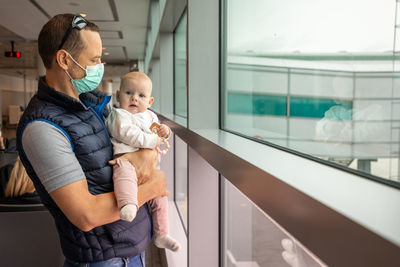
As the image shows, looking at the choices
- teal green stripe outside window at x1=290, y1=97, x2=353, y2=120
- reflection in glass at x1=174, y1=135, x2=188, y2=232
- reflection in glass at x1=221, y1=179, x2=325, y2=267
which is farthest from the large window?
reflection in glass at x1=174, y1=135, x2=188, y2=232

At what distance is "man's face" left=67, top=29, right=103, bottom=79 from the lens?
4.90 ft

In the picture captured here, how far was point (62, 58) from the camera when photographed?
1465 mm

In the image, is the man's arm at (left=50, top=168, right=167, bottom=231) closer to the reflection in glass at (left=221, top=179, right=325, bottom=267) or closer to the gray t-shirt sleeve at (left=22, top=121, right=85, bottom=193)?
the gray t-shirt sleeve at (left=22, top=121, right=85, bottom=193)

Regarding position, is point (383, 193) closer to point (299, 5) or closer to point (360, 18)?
point (360, 18)

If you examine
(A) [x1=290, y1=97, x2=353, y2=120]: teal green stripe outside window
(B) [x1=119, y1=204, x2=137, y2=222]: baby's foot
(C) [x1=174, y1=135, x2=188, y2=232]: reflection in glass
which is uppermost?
(A) [x1=290, y1=97, x2=353, y2=120]: teal green stripe outside window

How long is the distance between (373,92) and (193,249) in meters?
2.21

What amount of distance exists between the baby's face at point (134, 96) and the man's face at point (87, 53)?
0.67m

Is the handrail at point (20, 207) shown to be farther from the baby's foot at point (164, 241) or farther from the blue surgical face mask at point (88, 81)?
the blue surgical face mask at point (88, 81)

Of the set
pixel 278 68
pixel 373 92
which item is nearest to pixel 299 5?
pixel 278 68

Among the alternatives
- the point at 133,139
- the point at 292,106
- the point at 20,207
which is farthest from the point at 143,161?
the point at 20,207

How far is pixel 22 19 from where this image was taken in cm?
899

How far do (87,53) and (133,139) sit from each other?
0.48 m

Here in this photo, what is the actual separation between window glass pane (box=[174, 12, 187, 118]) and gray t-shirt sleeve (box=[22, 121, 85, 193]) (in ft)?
9.37

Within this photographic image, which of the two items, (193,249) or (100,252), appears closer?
(100,252)
